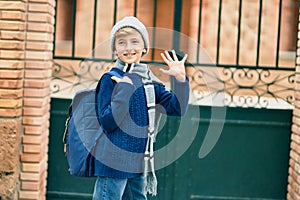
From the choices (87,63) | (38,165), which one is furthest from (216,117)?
(38,165)

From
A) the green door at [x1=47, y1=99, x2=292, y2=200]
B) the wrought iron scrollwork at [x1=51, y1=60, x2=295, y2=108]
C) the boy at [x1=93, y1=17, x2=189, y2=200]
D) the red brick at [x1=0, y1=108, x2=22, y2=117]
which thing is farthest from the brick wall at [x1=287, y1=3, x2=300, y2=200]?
the red brick at [x1=0, y1=108, x2=22, y2=117]

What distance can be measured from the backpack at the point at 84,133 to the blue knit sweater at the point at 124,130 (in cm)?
4

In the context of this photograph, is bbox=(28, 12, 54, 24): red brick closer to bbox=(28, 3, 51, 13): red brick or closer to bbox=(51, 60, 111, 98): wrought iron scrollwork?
bbox=(28, 3, 51, 13): red brick

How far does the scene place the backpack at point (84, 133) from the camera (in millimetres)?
3166

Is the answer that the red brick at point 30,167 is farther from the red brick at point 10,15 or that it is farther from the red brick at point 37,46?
the red brick at point 10,15

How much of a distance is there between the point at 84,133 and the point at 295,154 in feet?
7.23

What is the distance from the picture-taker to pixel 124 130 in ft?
10.2

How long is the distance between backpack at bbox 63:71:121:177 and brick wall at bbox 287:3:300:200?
208 cm

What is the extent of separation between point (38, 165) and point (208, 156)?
1.44 m

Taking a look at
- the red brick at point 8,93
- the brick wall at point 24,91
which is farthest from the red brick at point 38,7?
Result: the red brick at point 8,93

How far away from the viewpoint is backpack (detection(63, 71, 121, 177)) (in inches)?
125

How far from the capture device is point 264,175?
16.3ft

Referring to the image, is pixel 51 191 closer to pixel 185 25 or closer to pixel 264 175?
pixel 264 175

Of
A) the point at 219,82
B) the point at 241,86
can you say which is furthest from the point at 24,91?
the point at 241,86
